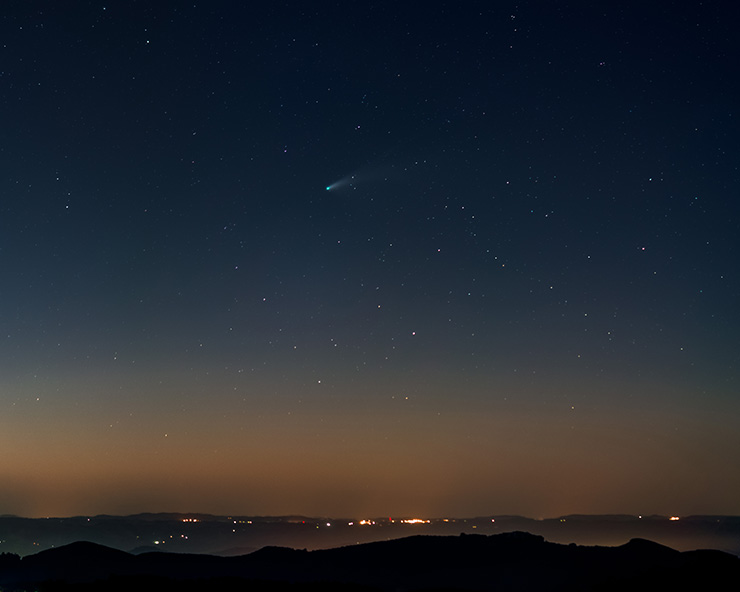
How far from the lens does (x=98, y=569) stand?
5041 cm

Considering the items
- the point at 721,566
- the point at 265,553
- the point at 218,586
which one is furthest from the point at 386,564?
the point at 721,566

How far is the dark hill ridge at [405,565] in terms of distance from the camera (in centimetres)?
4459

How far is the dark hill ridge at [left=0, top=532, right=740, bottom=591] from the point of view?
4459 cm

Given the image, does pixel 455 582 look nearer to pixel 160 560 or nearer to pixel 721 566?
pixel 721 566

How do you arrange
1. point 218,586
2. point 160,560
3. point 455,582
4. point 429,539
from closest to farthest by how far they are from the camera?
1. point 218,586
2. point 455,582
3. point 160,560
4. point 429,539

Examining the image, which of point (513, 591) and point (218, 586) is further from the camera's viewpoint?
point (513, 591)

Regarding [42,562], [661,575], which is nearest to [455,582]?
[661,575]

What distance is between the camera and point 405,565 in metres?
52.9

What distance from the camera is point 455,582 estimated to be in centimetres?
4781

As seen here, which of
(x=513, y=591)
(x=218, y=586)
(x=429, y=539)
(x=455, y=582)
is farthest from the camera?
(x=429, y=539)

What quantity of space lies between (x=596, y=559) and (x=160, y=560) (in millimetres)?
28909

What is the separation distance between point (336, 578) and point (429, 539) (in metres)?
11.6

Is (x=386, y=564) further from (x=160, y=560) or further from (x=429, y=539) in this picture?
(x=160, y=560)

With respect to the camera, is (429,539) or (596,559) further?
(429,539)
